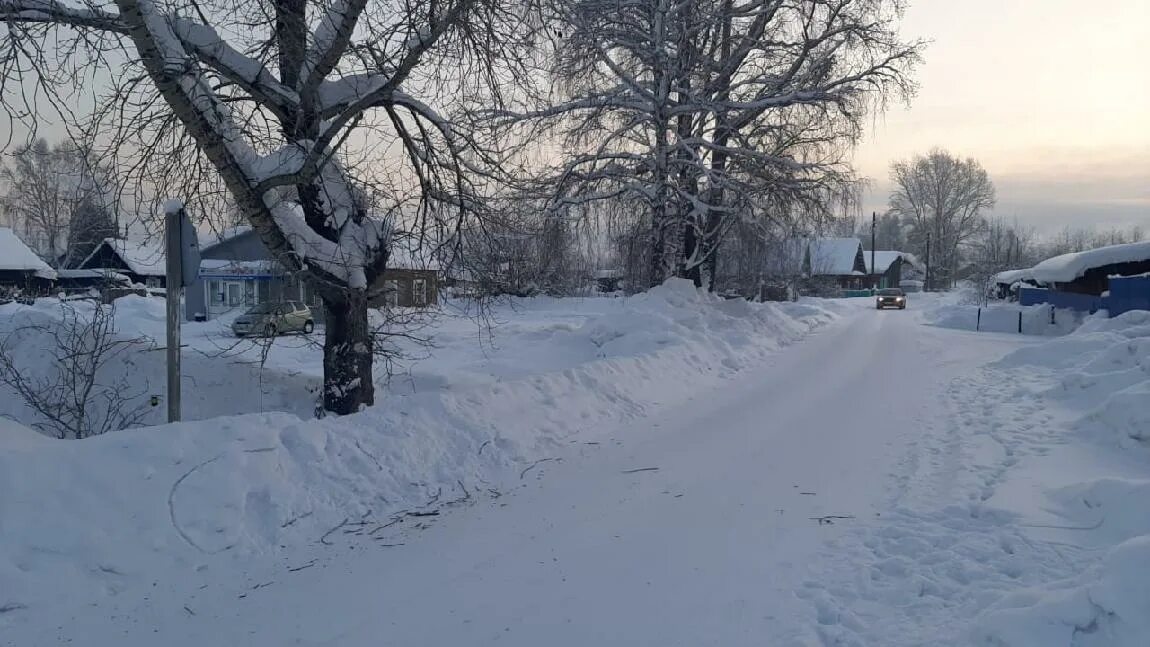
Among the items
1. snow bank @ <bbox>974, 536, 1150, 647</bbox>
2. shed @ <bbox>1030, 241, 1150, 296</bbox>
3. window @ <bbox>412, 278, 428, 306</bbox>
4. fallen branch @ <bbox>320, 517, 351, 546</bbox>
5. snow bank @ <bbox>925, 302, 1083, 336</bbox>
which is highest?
shed @ <bbox>1030, 241, 1150, 296</bbox>

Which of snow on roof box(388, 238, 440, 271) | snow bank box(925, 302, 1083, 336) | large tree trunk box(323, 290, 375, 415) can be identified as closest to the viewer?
large tree trunk box(323, 290, 375, 415)

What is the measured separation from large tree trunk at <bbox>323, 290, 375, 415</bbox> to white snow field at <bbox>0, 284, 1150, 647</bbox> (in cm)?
97

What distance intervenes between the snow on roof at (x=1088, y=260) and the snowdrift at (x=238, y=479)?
21.1 metres

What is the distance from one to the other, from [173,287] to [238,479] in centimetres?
197

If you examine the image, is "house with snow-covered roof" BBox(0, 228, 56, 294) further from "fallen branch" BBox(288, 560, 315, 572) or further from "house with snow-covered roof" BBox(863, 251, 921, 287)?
"house with snow-covered roof" BBox(863, 251, 921, 287)

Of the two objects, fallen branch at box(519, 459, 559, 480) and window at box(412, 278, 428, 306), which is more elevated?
window at box(412, 278, 428, 306)

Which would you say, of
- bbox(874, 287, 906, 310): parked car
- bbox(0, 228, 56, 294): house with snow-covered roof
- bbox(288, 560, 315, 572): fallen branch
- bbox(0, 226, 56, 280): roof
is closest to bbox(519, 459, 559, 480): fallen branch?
bbox(288, 560, 315, 572): fallen branch

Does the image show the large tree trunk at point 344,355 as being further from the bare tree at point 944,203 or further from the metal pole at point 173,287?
the bare tree at point 944,203

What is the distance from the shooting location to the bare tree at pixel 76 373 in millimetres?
7887

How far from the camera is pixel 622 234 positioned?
19781 millimetres

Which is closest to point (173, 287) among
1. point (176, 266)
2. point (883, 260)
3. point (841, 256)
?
point (176, 266)

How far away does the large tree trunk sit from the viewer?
7.62 m

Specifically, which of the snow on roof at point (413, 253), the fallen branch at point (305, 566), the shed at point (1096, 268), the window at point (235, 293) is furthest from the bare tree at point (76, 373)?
the window at point (235, 293)

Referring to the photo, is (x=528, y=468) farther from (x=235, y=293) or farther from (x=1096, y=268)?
(x=235, y=293)
